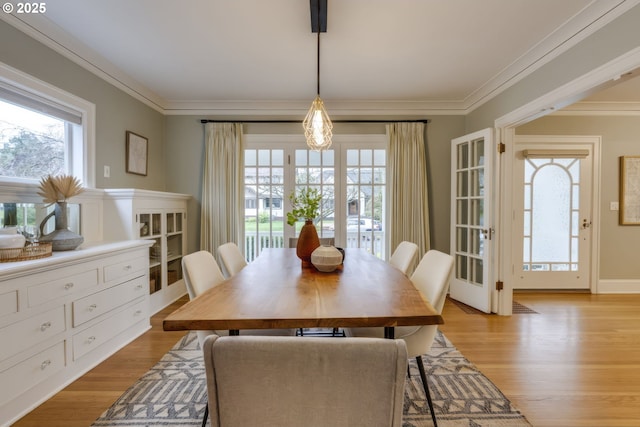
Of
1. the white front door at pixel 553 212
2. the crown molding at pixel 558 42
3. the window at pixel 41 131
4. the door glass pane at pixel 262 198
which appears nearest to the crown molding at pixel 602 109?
the white front door at pixel 553 212

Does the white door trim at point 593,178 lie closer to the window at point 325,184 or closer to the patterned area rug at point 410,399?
the window at point 325,184

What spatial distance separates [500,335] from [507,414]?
1152 millimetres

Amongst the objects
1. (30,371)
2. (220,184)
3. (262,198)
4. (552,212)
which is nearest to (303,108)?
(262,198)

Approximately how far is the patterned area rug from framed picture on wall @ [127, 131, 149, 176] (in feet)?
6.99

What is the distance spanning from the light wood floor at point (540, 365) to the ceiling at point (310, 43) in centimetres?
240

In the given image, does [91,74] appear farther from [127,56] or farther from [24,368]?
[24,368]

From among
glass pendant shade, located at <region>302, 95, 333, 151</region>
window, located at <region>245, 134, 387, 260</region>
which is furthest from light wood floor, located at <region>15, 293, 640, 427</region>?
glass pendant shade, located at <region>302, 95, 333, 151</region>

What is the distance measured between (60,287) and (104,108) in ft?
6.13

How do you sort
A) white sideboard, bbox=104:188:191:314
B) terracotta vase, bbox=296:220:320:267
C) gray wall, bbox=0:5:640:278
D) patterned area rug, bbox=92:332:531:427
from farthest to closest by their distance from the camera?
1. white sideboard, bbox=104:188:191:314
2. gray wall, bbox=0:5:640:278
3. terracotta vase, bbox=296:220:320:267
4. patterned area rug, bbox=92:332:531:427

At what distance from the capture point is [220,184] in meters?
3.81

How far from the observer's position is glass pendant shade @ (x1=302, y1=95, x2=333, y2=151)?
Answer: 217 centimetres

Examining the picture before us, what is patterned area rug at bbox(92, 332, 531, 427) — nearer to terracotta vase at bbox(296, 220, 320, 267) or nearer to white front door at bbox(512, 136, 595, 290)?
terracotta vase at bbox(296, 220, 320, 267)

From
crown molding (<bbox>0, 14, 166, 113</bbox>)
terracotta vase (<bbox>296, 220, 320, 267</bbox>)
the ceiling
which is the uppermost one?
the ceiling

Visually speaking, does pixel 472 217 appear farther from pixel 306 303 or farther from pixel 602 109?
pixel 306 303
